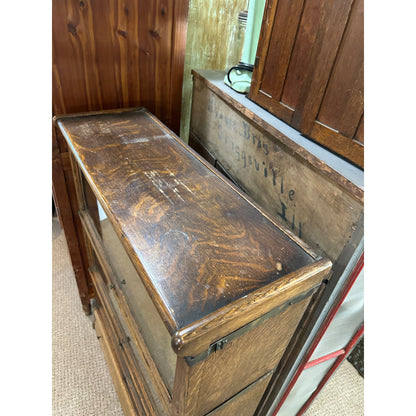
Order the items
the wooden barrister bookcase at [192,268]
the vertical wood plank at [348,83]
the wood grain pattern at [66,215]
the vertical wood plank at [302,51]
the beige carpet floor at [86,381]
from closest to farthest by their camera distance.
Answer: the wooden barrister bookcase at [192,268] < the vertical wood plank at [348,83] < the vertical wood plank at [302,51] < the wood grain pattern at [66,215] < the beige carpet floor at [86,381]

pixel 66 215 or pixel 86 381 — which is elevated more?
pixel 66 215

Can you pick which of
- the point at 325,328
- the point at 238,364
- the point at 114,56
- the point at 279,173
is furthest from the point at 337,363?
the point at 114,56

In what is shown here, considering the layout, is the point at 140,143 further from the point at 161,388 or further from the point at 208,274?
the point at 161,388

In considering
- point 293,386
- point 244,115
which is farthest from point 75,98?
point 293,386

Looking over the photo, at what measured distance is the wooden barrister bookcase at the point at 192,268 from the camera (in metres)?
0.55

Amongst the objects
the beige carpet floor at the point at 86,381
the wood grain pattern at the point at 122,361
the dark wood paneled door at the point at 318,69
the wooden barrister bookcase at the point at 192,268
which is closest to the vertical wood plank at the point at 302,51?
the dark wood paneled door at the point at 318,69

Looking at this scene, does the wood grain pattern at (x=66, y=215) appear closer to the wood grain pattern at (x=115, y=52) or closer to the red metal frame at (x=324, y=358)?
the wood grain pattern at (x=115, y=52)

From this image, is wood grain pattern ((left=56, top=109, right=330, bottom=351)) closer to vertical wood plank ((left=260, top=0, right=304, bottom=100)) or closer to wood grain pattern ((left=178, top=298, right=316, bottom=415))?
wood grain pattern ((left=178, top=298, right=316, bottom=415))

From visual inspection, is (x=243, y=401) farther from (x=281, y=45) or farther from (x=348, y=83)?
(x=281, y=45)

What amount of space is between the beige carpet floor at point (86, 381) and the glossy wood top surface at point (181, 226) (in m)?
1.37

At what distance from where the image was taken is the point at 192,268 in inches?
23.4

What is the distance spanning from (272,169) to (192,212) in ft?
1.18

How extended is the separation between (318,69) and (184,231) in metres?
0.58

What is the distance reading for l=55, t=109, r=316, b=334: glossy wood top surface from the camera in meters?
0.56
